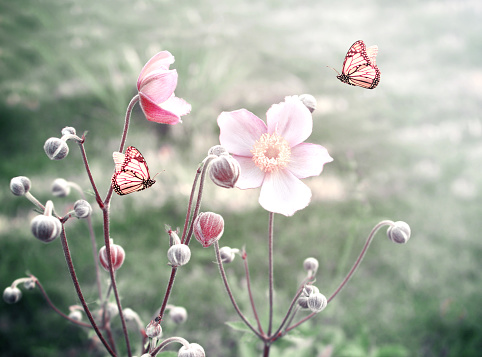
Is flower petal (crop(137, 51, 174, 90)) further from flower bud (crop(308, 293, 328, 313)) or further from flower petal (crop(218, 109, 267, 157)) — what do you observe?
flower bud (crop(308, 293, 328, 313))

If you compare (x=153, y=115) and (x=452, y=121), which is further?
(x=452, y=121)

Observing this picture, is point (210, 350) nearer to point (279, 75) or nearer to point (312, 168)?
point (312, 168)

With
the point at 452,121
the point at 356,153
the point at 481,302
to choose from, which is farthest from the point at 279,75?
the point at 481,302

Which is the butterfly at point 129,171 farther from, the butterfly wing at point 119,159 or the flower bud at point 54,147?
the flower bud at point 54,147

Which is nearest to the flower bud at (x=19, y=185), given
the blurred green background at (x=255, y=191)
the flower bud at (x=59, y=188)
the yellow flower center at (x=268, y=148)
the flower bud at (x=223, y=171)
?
the flower bud at (x=59, y=188)

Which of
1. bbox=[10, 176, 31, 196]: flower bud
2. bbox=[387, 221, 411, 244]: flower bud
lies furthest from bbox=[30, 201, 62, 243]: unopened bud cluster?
bbox=[387, 221, 411, 244]: flower bud

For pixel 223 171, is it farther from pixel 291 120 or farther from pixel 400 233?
pixel 400 233

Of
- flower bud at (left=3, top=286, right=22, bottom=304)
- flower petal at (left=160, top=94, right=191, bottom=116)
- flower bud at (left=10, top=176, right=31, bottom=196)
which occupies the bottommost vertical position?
flower bud at (left=3, top=286, right=22, bottom=304)
